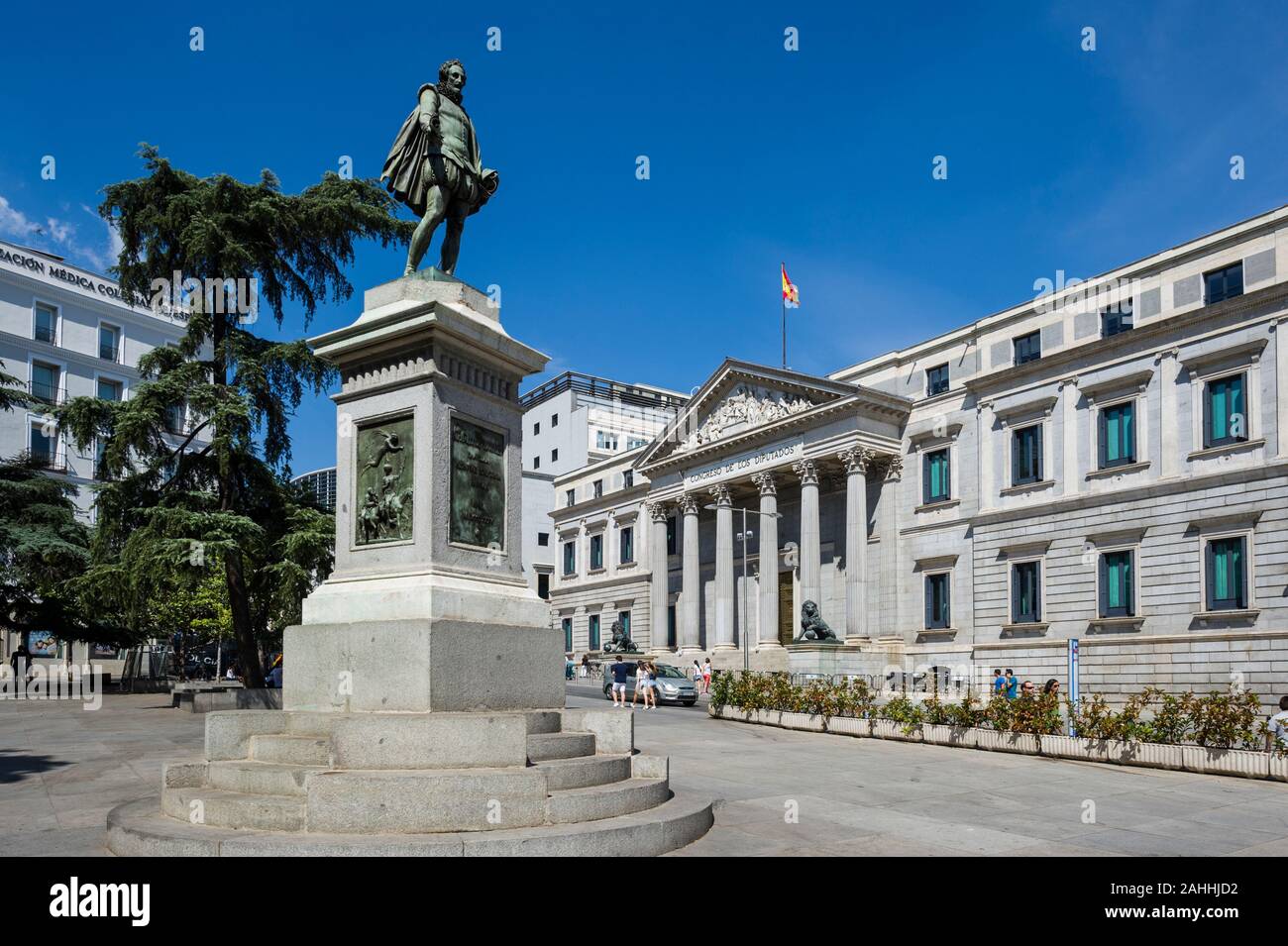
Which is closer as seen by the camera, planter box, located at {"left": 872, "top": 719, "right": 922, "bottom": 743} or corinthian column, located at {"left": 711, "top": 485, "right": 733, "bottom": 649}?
planter box, located at {"left": 872, "top": 719, "right": 922, "bottom": 743}

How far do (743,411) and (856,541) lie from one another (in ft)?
39.1

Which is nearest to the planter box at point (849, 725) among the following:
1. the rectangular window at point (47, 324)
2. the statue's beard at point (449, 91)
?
the statue's beard at point (449, 91)

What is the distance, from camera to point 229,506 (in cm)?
2628

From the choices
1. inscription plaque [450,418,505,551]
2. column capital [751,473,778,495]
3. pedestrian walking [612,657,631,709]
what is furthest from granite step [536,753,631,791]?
column capital [751,473,778,495]

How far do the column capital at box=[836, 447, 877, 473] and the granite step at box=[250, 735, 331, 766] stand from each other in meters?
41.7

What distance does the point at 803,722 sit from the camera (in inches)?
1000

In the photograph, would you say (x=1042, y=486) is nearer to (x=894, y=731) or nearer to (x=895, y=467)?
(x=895, y=467)

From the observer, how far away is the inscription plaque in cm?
1030

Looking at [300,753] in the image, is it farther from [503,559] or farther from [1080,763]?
[1080,763]

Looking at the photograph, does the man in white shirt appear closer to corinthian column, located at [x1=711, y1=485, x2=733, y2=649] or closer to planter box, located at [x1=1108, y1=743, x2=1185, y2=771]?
planter box, located at [x1=1108, y1=743, x2=1185, y2=771]

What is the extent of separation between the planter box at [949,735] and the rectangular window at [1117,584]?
66.1 feet

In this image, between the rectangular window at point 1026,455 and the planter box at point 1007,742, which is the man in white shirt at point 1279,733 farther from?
the rectangular window at point 1026,455

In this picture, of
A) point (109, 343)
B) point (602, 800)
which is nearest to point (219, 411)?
point (602, 800)
